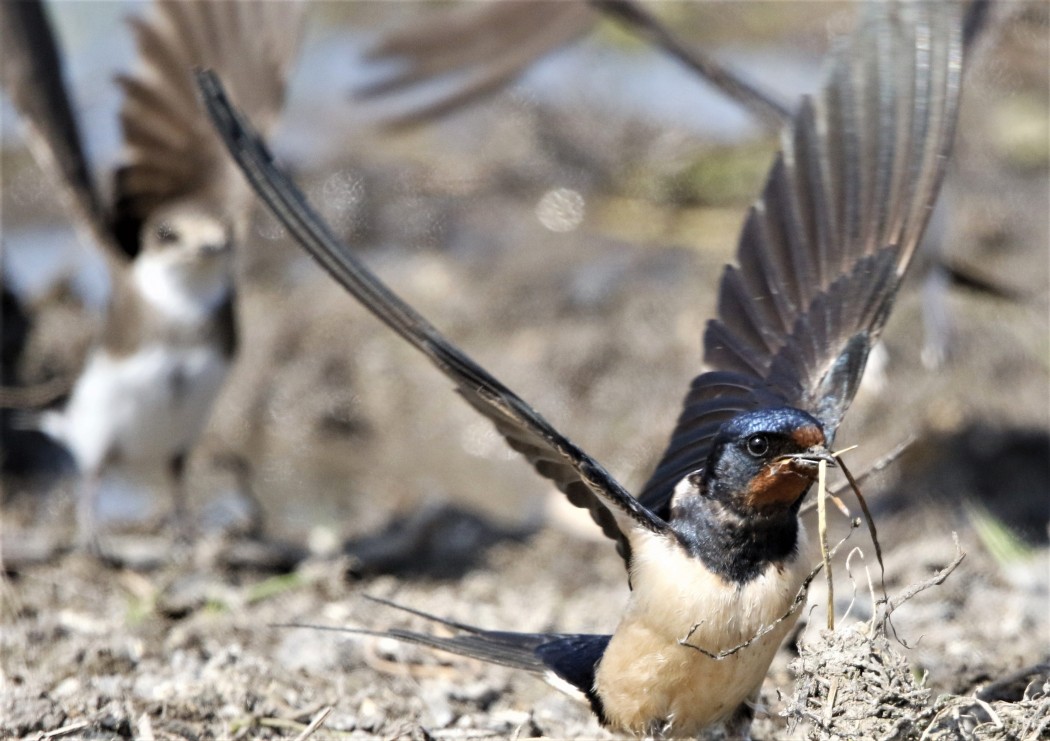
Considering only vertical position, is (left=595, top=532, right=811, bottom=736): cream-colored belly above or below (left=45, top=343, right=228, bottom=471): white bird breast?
above

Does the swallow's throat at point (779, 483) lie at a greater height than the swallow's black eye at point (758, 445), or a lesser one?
lesser

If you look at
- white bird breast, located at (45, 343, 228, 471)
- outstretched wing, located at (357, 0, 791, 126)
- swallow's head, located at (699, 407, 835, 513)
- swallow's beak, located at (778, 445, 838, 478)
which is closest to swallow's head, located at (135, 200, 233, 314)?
white bird breast, located at (45, 343, 228, 471)

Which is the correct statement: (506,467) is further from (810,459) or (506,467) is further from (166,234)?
(810,459)

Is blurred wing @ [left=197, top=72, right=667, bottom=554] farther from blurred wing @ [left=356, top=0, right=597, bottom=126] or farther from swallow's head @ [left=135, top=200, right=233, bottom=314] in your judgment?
blurred wing @ [left=356, top=0, right=597, bottom=126]

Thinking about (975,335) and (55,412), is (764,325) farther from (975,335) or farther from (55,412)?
(975,335)

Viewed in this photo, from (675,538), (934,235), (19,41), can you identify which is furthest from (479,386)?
(934,235)

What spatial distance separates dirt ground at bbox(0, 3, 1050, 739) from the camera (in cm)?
316

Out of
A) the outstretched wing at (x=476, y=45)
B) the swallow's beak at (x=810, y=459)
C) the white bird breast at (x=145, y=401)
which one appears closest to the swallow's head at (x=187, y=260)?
the white bird breast at (x=145, y=401)

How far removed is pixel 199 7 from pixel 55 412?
1520 millimetres

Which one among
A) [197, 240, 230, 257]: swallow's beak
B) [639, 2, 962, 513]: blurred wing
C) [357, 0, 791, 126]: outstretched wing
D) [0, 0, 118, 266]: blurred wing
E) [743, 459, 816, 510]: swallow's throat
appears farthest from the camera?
[357, 0, 791, 126]: outstretched wing

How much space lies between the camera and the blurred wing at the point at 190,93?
4.94 metres

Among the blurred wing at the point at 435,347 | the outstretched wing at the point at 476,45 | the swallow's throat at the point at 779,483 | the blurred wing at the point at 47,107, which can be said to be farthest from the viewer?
the outstretched wing at the point at 476,45

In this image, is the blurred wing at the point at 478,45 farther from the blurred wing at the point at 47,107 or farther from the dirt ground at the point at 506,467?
the blurred wing at the point at 47,107

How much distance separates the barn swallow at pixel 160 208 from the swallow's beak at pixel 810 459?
278 centimetres
